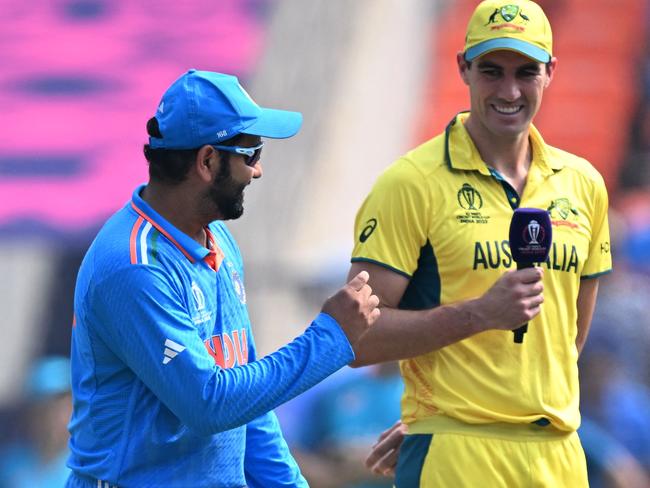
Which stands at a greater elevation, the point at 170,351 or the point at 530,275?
the point at 530,275

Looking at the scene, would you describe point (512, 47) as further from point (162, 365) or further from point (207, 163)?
point (162, 365)

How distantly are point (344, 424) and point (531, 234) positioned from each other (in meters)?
4.14

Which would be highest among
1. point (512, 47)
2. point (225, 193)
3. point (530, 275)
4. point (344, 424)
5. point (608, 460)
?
point (512, 47)

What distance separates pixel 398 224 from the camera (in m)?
3.68

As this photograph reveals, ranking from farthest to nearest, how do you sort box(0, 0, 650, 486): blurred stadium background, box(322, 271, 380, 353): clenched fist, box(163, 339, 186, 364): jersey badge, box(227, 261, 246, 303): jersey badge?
box(0, 0, 650, 486): blurred stadium background
box(227, 261, 246, 303): jersey badge
box(322, 271, 380, 353): clenched fist
box(163, 339, 186, 364): jersey badge

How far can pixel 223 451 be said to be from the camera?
10.6 feet

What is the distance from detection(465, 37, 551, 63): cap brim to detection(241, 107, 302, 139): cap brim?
0.73 meters

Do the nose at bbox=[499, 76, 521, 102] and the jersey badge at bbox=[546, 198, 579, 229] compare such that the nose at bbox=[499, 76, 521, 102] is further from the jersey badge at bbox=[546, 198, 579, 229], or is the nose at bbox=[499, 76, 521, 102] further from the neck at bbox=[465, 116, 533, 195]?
the jersey badge at bbox=[546, 198, 579, 229]

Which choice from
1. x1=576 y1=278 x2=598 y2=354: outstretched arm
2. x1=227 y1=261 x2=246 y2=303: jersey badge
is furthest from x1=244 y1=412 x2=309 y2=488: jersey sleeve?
x1=576 y1=278 x2=598 y2=354: outstretched arm

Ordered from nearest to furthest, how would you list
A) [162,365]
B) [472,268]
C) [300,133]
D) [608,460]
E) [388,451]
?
[162,365] → [472,268] → [388,451] → [608,460] → [300,133]

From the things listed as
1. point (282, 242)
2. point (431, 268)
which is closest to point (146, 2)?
point (282, 242)

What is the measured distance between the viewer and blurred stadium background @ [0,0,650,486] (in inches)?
297

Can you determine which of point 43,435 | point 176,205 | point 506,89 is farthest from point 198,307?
point 43,435

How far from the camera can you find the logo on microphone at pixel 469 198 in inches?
146
